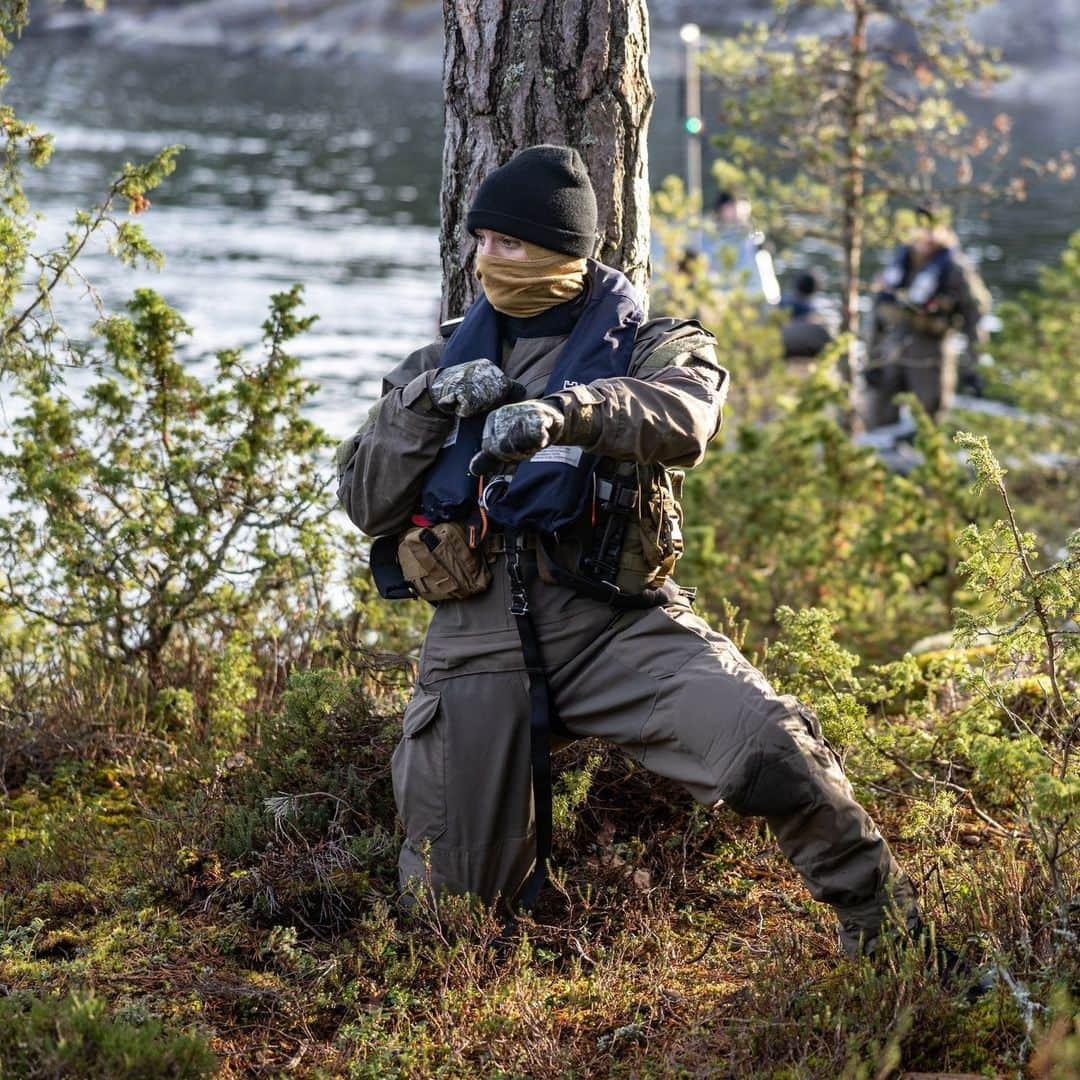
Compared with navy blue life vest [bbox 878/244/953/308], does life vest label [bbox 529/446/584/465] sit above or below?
below

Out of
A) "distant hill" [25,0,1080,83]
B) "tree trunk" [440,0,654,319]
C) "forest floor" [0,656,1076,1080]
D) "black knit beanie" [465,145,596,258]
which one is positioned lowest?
"forest floor" [0,656,1076,1080]

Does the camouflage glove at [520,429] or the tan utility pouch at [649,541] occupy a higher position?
the camouflage glove at [520,429]

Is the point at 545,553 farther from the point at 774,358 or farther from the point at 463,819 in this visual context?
the point at 774,358

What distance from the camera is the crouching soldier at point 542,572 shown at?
3.58 metres

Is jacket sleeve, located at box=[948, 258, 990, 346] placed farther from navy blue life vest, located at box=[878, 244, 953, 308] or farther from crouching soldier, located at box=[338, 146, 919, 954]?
crouching soldier, located at box=[338, 146, 919, 954]

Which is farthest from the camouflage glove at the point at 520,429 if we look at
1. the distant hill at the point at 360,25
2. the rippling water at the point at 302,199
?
the distant hill at the point at 360,25

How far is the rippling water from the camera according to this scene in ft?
65.8

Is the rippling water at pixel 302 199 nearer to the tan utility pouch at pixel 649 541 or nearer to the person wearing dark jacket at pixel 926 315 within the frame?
the person wearing dark jacket at pixel 926 315

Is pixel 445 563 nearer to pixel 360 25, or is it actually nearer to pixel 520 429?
pixel 520 429

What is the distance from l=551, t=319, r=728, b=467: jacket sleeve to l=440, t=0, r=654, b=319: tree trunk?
0.98m

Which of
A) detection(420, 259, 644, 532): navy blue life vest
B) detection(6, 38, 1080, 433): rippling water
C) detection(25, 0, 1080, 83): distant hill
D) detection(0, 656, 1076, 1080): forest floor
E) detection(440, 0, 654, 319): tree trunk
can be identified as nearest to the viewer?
detection(0, 656, 1076, 1080): forest floor

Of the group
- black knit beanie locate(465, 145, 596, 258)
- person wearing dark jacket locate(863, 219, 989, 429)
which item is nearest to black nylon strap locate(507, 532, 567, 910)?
black knit beanie locate(465, 145, 596, 258)

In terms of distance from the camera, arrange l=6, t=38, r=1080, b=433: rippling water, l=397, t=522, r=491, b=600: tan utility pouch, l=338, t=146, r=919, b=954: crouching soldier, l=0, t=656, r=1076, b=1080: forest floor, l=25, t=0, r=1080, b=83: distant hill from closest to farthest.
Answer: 1. l=0, t=656, r=1076, b=1080: forest floor
2. l=338, t=146, r=919, b=954: crouching soldier
3. l=397, t=522, r=491, b=600: tan utility pouch
4. l=6, t=38, r=1080, b=433: rippling water
5. l=25, t=0, r=1080, b=83: distant hill

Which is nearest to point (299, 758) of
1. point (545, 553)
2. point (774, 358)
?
point (545, 553)
